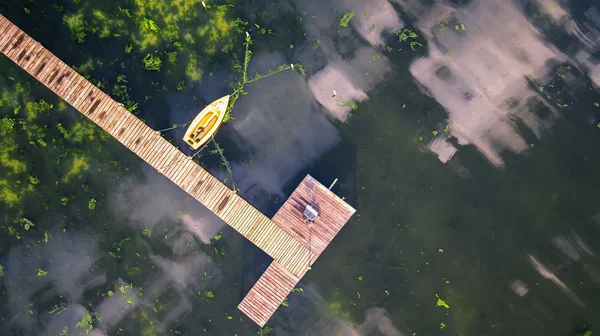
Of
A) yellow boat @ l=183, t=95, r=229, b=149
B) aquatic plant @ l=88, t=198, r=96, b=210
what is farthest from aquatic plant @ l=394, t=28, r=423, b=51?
aquatic plant @ l=88, t=198, r=96, b=210

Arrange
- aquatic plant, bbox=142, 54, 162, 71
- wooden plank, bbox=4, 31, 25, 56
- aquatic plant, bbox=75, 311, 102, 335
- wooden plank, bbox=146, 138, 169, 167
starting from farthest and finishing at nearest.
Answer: aquatic plant, bbox=75, 311, 102, 335, aquatic plant, bbox=142, 54, 162, 71, wooden plank, bbox=4, 31, 25, 56, wooden plank, bbox=146, 138, 169, 167

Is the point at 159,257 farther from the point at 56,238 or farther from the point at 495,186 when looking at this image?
the point at 495,186

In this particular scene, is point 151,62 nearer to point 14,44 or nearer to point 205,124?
point 205,124

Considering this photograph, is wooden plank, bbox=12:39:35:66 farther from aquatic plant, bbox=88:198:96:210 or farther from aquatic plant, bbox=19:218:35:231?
aquatic plant, bbox=19:218:35:231

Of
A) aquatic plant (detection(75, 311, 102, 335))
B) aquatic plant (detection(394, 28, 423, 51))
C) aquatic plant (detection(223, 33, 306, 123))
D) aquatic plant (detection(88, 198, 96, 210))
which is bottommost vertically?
aquatic plant (detection(75, 311, 102, 335))

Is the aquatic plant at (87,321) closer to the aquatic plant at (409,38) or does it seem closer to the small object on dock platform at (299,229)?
the small object on dock platform at (299,229)

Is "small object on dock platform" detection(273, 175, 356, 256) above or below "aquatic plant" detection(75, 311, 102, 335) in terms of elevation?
above

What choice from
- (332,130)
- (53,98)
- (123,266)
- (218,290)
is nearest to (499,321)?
(332,130)
